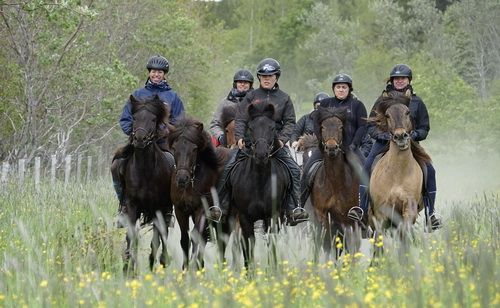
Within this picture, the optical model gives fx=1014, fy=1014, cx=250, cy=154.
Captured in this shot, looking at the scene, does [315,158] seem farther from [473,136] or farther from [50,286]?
[473,136]

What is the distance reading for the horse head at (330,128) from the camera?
1332 centimetres

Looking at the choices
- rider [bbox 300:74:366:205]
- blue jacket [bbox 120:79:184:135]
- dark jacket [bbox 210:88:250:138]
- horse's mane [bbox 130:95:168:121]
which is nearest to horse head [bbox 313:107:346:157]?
rider [bbox 300:74:366:205]

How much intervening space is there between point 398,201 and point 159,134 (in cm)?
344

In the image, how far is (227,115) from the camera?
1680 cm

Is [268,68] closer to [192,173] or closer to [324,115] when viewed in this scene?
[324,115]

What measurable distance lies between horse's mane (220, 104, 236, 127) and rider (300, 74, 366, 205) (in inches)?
77.9

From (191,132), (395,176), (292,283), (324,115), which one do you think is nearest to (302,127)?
(324,115)

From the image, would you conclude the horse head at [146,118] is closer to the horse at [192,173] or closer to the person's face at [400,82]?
the horse at [192,173]

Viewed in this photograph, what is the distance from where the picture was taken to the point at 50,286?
22.0ft

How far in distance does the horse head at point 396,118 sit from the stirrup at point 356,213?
3.71 feet

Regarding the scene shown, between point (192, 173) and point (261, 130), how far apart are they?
1.26m

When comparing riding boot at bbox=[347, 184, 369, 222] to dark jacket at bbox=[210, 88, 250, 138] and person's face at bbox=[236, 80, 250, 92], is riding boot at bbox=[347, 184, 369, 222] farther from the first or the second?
person's face at bbox=[236, 80, 250, 92]

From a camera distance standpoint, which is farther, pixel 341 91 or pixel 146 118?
pixel 341 91

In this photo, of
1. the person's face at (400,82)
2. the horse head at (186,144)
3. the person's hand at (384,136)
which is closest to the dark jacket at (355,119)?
the person's face at (400,82)
